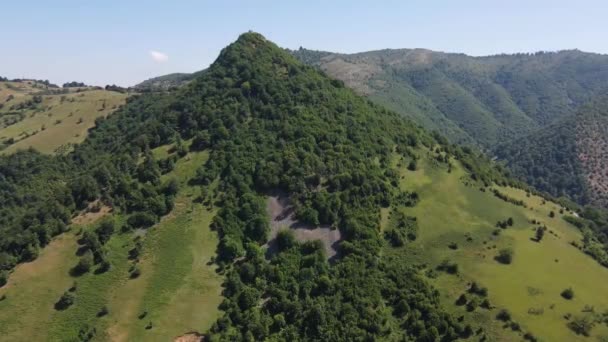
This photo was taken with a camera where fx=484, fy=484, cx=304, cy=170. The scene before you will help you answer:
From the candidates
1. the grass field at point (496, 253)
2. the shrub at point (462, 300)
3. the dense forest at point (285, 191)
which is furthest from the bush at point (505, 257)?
the dense forest at point (285, 191)

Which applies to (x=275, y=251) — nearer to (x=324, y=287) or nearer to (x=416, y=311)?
(x=324, y=287)

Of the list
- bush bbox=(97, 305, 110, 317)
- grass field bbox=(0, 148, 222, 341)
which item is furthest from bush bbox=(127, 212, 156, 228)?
bush bbox=(97, 305, 110, 317)

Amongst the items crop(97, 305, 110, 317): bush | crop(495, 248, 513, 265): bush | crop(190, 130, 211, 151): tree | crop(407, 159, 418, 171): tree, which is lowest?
crop(97, 305, 110, 317): bush

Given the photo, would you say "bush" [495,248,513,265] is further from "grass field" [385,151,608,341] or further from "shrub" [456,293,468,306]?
"shrub" [456,293,468,306]

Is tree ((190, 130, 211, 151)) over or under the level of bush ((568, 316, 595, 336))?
over

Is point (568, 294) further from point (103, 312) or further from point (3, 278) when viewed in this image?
point (3, 278)

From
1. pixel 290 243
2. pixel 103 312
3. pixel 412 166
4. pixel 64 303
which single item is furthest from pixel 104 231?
pixel 412 166
